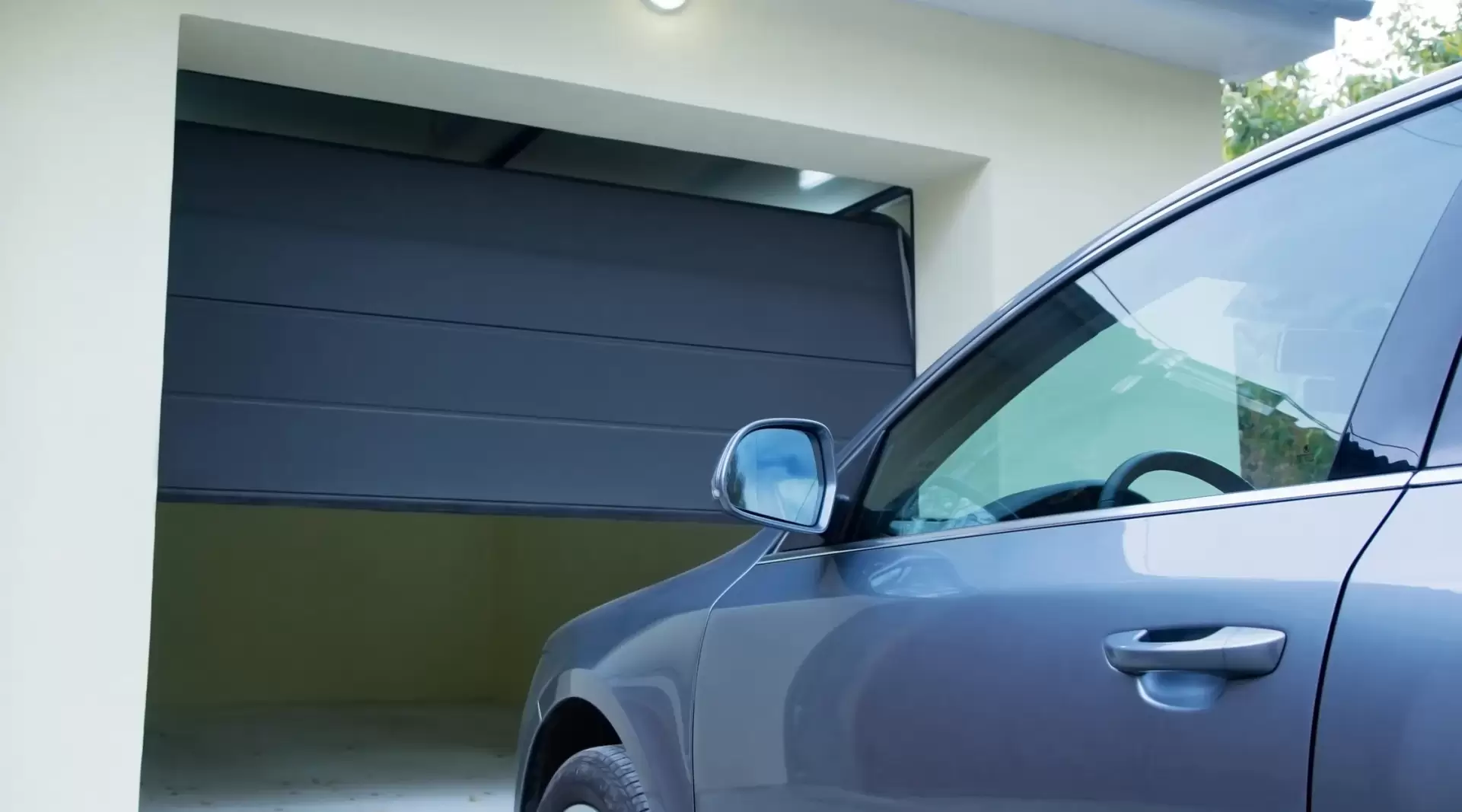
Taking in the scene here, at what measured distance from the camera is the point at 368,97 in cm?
468

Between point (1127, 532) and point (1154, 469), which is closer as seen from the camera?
point (1127, 532)

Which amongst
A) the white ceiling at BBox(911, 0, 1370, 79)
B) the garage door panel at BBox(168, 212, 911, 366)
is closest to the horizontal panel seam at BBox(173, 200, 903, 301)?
the garage door panel at BBox(168, 212, 911, 366)

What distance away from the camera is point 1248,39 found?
5297 millimetres

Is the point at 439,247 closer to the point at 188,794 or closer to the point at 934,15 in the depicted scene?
the point at 934,15

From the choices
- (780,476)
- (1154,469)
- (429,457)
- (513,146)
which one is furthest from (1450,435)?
(513,146)

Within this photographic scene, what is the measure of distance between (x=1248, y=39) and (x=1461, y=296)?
462 cm

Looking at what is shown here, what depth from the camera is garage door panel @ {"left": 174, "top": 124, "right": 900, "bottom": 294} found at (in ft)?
15.6

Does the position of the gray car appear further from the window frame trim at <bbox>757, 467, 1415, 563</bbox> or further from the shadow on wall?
the shadow on wall

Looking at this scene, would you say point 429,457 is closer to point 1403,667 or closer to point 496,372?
point 496,372

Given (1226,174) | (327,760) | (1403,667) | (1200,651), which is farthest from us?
(327,760)

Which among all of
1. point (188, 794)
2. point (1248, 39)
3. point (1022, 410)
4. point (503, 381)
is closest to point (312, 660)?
point (188, 794)

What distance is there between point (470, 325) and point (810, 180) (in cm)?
223

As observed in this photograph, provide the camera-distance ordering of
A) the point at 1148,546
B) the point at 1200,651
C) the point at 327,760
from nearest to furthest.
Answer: the point at 1200,651, the point at 1148,546, the point at 327,760

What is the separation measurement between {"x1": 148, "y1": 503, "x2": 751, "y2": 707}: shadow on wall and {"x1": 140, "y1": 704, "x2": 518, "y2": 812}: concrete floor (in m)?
0.85
